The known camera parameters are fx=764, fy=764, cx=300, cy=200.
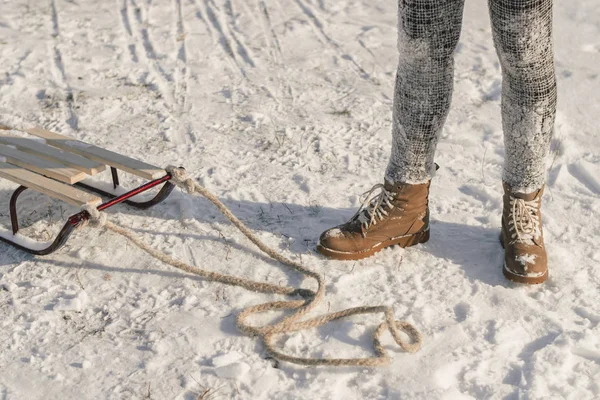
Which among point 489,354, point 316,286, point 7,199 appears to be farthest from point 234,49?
point 489,354

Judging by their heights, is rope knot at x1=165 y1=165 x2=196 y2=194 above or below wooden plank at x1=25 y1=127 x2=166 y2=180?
below

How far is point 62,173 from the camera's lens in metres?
2.83

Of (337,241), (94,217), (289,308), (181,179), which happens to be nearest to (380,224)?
(337,241)

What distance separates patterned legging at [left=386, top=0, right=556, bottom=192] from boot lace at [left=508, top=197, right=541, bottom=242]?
58mm

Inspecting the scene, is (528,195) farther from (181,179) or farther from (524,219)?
(181,179)

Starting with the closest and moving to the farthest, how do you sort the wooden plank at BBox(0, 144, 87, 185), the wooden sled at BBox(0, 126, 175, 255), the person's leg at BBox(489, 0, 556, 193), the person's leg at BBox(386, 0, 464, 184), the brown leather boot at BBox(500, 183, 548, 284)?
1. the person's leg at BBox(489, 0, 556, 193)
2. the person's leg at BBox(386, 0, 464, 184)
3. the brown leather boot at BBox(500, 183, 548, 284)
4. the wooden sled at BBox(0, 126, 175, 255)
5. the wooden plank at BBox(0, 144, 87, 185)

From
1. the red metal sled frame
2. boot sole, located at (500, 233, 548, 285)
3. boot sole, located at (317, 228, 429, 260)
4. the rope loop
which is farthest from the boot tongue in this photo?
the rope loop

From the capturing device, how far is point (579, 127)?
3.75 metres

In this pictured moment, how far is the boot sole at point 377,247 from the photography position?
2762 mm

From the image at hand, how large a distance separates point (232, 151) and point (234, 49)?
4.08 ft

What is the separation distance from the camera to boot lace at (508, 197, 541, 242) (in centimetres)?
263

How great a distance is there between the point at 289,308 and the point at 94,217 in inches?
29.0

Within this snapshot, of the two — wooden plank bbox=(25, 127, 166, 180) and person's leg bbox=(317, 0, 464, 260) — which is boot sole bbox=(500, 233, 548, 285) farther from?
wooden plank bbox=(25, 127, 166, 180)

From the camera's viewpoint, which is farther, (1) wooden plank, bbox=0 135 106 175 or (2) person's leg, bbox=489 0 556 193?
(1) wooden plank, bbox=0 135 106 175
